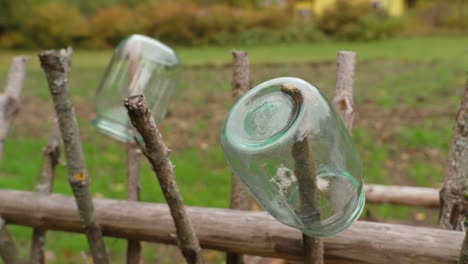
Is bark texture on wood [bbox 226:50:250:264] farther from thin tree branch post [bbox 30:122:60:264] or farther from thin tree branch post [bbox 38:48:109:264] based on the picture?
thin tree branch post [bbox 30:122:60:264]

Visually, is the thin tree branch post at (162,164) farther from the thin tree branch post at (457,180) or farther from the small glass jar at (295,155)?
the thin tree branch post at (457,180)

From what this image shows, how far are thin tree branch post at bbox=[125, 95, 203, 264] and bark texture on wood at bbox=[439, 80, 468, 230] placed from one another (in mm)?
747

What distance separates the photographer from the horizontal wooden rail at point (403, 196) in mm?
2604

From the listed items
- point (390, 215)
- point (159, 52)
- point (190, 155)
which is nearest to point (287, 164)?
point (159, 52)

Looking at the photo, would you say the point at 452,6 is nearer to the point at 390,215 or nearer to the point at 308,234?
the point at 390,215

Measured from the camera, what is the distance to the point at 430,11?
21641 millimetres

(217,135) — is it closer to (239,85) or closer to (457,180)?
(239,85)

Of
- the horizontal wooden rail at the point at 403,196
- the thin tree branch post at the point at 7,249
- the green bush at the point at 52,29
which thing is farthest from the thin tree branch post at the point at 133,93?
the green bush at the point at 52,29

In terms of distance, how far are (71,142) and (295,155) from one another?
2.38 feet

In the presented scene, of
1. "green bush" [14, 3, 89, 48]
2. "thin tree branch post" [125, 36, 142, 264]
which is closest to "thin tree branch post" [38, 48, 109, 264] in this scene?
"thin tree branch post" [125, 36, 142, 264]

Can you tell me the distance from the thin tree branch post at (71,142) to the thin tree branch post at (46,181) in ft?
1.14

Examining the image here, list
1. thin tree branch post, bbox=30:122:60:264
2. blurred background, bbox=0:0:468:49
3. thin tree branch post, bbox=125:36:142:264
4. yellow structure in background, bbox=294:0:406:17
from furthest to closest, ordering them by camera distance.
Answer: yellow structure in background, bbox=294:0:406:17 → blurred background, bbox=0:0:468:49 → thin tree branch post, bbox=30:122:60:264 → thin tree branch post, bbox=125:36:142:264

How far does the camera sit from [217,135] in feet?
19.4

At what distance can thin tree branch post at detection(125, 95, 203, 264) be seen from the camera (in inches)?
42.7
